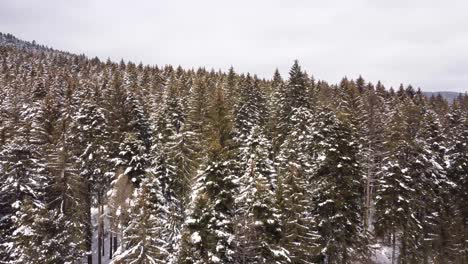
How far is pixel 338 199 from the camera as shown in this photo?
2664 cm

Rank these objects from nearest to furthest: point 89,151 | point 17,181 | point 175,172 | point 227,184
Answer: point 227,184 < point 17,181 < point 175,172 < point 89,151

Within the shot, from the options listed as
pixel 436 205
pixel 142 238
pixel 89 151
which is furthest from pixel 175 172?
pixel 436 205

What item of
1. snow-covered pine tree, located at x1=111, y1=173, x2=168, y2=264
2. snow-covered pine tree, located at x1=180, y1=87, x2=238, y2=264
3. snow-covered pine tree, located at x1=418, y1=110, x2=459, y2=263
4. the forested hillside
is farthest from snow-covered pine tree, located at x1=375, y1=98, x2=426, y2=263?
snow-covered pine tree, located at x1=111, y1=173, x2=168, y2=264

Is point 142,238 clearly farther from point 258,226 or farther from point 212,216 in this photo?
point 258,226

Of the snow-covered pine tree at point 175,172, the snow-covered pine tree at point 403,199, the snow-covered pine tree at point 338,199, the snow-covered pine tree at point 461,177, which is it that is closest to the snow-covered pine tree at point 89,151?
the snow-covered pine tree at point 175,172

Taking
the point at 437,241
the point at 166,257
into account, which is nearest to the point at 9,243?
the point at 166,257

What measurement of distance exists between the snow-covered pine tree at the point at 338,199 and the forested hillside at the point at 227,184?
3.8 inches

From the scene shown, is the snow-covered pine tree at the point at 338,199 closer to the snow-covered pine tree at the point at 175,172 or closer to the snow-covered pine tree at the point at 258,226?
the snow-covered pine tree at the point at 258,226

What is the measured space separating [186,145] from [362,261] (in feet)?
57.9

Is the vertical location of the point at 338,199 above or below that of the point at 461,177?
above

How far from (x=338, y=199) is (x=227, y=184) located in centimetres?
876

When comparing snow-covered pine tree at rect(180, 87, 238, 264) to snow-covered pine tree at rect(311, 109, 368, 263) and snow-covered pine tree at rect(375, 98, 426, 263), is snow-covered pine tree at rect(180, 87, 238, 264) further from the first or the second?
snow-covered pine tree at rect(375, 98, 426, 263)

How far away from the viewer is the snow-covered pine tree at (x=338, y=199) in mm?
26859

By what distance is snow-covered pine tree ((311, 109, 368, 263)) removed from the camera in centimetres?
2686
